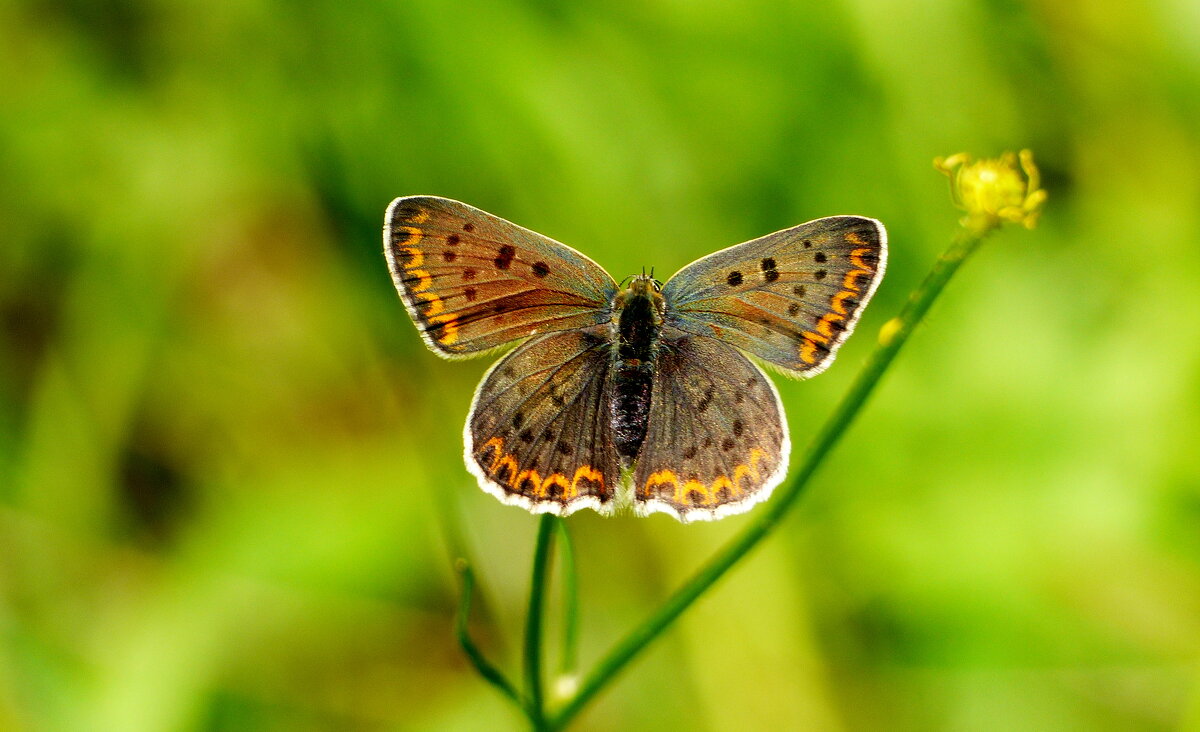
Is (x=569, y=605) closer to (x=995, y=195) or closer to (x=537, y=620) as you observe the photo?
(x=537, y=620)

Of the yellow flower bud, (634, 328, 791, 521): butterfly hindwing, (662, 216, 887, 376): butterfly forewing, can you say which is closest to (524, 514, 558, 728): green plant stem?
(634, 328, 791, 521): butterfly hindwing

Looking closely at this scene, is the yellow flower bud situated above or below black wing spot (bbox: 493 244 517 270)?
above

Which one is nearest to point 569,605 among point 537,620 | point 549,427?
point 537,620

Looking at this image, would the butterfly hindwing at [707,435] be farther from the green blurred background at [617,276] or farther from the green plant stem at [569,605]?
the green blurred background at [617,276]

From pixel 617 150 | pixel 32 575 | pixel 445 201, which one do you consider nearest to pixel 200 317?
pixel 32 575

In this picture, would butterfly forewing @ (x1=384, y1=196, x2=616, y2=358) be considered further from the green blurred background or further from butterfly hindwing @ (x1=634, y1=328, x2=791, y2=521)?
the green blurred background

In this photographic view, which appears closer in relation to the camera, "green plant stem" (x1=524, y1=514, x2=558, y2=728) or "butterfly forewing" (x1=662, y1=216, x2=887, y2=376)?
"green plant stem" (x1=524, y1=514, x2=558, y2=728)

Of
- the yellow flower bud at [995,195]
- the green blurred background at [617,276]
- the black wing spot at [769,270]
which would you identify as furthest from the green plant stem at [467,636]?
the green blurred background at [617,276]
